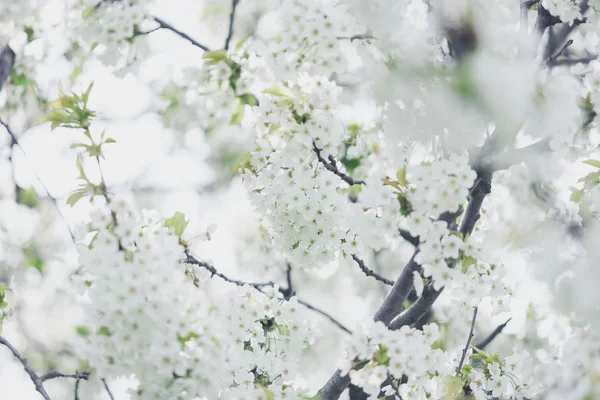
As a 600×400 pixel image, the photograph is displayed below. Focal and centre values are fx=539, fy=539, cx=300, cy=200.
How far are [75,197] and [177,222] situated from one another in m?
0.39

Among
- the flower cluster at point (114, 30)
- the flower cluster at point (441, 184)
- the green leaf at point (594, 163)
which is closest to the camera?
the flower cluster at point (441, 184)

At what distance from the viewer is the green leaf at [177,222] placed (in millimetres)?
2064

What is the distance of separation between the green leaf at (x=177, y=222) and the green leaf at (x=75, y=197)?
0.35m

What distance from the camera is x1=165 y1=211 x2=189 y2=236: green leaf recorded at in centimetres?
206

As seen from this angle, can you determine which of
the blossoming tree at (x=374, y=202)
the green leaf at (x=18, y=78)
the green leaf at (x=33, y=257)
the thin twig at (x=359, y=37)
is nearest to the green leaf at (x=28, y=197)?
the green leaf at (x=33, y=257)

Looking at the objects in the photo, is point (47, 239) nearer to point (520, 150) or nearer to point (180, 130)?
point (180, 130)

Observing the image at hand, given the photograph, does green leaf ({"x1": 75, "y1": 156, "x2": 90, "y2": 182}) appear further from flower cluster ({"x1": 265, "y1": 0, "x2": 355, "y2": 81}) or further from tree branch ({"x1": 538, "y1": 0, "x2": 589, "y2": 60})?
tree branch ({"x1": 538, "y1": 0, "x2": 589, "y2": 60})

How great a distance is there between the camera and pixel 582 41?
2.41 metres

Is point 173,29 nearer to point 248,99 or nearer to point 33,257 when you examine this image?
point 248,99

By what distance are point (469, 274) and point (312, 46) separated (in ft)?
3.08

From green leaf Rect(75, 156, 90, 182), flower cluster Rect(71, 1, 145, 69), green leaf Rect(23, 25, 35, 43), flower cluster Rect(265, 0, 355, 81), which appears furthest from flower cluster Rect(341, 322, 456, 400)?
green leaf Rect(23, 25, 35, 43)

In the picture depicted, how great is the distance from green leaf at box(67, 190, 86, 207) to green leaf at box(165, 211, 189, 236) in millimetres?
348

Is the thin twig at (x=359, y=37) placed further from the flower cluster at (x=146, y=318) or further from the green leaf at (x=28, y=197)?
the green leaf at (x=28, y=197)

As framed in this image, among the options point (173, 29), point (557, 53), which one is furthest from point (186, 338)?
point (557, 53)
